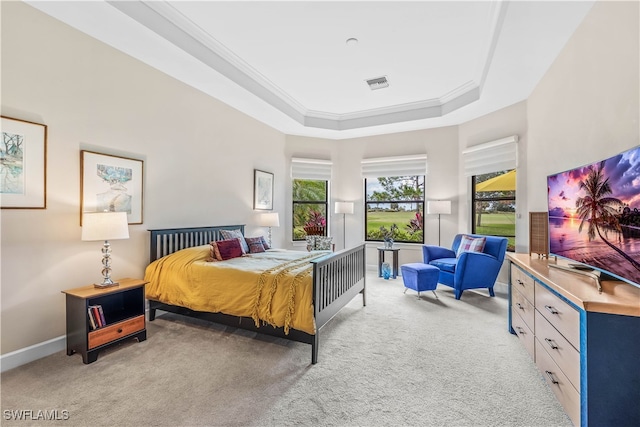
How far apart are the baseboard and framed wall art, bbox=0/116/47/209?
120 centimetres

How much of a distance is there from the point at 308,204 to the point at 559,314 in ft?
16.8

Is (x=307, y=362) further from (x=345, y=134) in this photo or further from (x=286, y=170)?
(x=345, y=134)

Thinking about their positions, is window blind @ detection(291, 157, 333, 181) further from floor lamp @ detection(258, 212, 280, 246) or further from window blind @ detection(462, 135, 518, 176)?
window blind @ detection(462, 135, 518, 176)

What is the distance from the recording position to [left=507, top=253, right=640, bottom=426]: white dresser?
1444mm

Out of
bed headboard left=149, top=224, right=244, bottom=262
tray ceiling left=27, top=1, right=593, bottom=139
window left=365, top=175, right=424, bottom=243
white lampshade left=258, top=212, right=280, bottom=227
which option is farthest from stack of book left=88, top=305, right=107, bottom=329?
window left=365, top=175, right=424, bottom=243

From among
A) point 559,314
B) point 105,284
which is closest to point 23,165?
point 105,284

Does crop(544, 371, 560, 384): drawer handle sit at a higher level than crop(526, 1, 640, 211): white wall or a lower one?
lower

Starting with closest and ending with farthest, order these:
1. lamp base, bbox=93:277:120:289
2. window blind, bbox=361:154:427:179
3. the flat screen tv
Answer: the flat screen tv < lamp base, bbox=93:277:120:289 < window blind, bbox=361:154:427:179

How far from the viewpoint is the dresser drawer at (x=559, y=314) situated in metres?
1.59

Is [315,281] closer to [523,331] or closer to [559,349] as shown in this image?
[559,349]

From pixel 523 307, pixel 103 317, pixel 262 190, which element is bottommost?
pixel 103 317

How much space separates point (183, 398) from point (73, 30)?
3408 mm

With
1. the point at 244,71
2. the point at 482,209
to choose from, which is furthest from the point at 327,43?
the point at 482,209

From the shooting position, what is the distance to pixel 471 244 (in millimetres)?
4457
